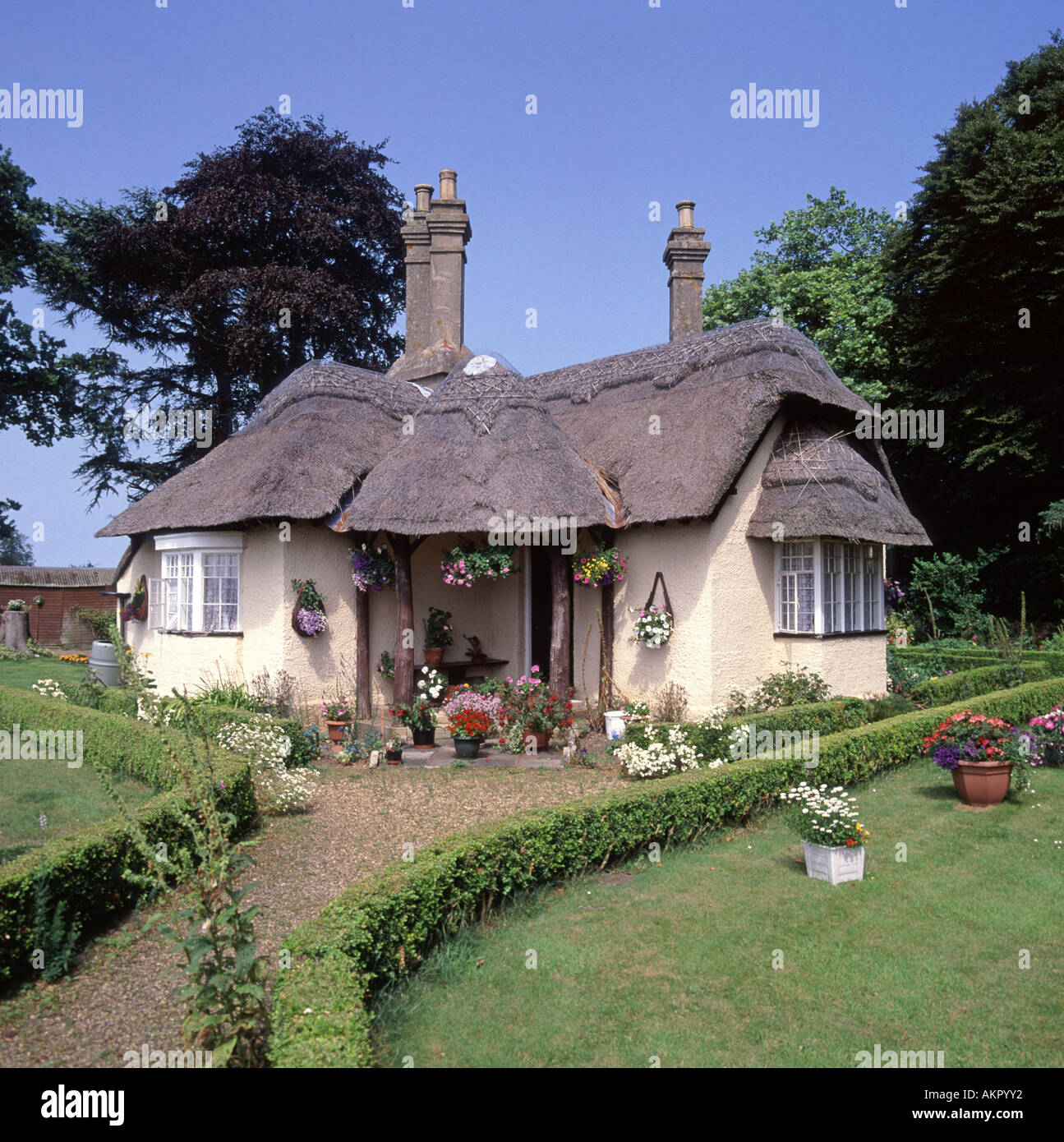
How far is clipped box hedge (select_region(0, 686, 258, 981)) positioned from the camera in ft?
16.9

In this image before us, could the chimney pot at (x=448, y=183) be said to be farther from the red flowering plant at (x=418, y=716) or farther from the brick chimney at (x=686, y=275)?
the red flowering plant at (x=418, y=716)

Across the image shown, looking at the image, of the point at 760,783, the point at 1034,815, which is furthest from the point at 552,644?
the point at 1034,815

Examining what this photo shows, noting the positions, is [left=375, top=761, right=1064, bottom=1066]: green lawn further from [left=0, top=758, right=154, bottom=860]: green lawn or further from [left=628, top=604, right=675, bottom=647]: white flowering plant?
[left=628, top=604, right=675, bottom=647]: white flowering plant

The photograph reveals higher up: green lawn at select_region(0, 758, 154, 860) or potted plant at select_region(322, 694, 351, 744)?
potted plant at select_region(322, 694, 351, 744)

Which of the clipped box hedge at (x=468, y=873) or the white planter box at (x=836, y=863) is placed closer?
the clipped box hedge at (x=468, y=873)

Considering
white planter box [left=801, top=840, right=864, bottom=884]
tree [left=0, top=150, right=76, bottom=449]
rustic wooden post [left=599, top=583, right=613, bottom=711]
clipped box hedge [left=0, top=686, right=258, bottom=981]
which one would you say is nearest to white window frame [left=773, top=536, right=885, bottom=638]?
rustic wooden post [left=599, top=583, right=613, bottom=711]

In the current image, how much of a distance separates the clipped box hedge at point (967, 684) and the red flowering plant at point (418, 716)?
7521 mm

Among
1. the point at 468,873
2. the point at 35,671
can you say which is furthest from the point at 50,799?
the point at 35,671

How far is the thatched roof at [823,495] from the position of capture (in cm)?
1161

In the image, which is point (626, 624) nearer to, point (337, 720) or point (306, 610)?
point (337, 720)

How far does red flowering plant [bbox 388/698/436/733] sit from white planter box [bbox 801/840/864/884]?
5.86 meters

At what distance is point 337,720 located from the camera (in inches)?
466

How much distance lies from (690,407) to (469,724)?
593cm

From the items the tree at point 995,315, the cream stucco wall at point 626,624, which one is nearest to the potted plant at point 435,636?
the cream stucco wall at point 626,624
